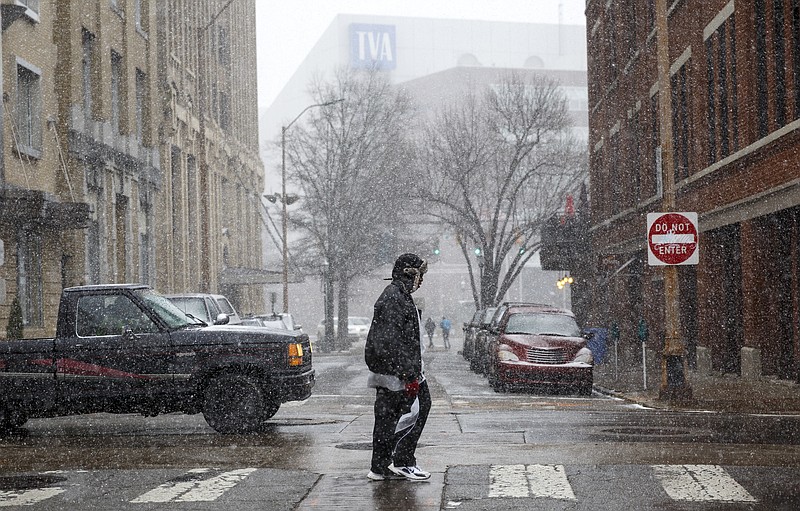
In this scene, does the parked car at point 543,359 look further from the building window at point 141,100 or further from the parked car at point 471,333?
the building window at point 141,100

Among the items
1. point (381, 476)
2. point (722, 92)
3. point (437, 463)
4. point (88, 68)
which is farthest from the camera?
point (88, 68)

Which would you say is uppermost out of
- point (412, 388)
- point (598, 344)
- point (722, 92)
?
point (722, 92)

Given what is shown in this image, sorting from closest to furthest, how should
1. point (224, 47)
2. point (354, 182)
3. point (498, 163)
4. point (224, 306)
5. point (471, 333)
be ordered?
point (224, 306)
point (471, 333)
point (498, 163)
point (354, 182)
point (224, 47)

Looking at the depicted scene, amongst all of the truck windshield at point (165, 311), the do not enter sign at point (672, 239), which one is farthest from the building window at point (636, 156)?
the truck windshield at point (165, 311)

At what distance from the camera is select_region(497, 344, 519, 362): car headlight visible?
78.6 feet

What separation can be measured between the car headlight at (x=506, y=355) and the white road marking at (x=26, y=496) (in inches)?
589

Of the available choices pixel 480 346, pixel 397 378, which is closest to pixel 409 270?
pixel 397 378

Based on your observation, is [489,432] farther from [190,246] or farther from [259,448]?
[190,246]

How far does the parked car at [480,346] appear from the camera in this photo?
31.0 metres

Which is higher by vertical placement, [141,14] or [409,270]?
[141,14]

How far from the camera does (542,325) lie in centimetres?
2509

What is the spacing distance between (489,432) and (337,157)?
45127 millimetres

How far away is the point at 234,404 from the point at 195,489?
5.12 meters

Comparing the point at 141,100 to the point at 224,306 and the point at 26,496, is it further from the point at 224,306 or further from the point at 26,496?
the point at 26,496
